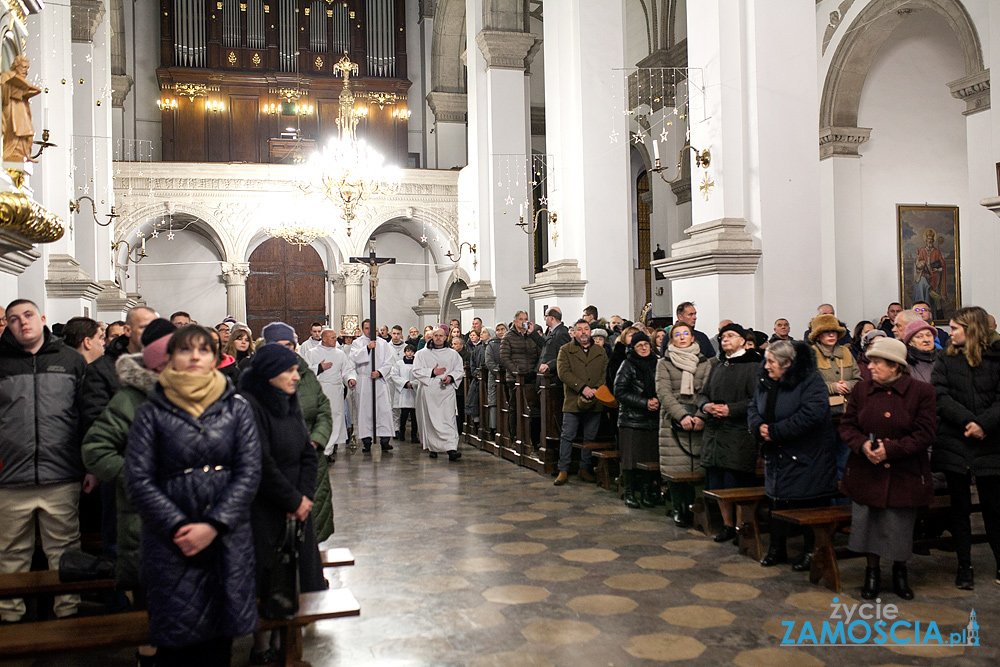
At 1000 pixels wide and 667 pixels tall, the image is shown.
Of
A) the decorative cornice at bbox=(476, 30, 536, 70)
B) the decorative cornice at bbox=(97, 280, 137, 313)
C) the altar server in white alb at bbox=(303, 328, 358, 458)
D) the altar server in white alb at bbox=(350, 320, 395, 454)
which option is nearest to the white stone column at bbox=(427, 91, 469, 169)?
the decorative cornice at bbox=(476, 30, 536, 70)

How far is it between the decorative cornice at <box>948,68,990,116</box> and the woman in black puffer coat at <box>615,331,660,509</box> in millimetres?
7021

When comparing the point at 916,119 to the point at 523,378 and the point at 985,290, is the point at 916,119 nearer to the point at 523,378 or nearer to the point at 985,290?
the point at 985,290

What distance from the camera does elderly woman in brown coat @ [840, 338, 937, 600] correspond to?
4.89 m

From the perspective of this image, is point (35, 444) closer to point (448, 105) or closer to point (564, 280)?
point (564, 280)

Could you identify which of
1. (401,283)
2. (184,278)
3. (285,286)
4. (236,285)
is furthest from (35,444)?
(401,283)

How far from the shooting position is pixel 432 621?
15.8 feet

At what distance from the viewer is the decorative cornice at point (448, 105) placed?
23828 millimetres

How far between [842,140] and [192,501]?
13.8m

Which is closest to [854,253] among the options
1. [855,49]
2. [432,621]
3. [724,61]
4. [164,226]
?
[855,49]

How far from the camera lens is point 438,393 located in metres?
11.6

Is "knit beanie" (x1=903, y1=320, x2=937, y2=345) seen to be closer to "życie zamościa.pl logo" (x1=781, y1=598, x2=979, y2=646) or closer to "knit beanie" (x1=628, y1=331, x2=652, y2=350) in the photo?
"życie zamościa.pl logo" (x1=781, y1=598, x2=979, y2=646)

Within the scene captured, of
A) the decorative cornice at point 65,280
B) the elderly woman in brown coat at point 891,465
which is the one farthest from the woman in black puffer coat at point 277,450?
the decorative cornice at point 65,280

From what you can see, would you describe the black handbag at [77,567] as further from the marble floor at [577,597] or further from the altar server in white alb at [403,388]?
the altar server in white alb at [403,388]

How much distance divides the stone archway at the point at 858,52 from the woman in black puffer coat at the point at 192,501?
482 inches
